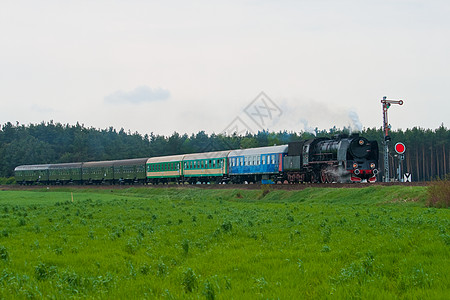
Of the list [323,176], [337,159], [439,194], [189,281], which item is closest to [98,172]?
[323,176]

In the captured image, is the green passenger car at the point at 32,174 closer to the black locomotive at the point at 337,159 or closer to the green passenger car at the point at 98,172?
the green passenger car at the point at 98,172

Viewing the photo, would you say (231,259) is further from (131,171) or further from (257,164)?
(131,171)

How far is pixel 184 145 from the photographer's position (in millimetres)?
129375

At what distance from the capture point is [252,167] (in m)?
49.8

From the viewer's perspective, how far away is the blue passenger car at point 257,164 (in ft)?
151

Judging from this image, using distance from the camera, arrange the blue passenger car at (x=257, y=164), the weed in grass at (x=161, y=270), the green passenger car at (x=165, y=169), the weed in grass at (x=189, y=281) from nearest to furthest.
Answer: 1. the weed in grass at (x=189, y=281)
2. the weed in grass at (x=161, y=270)
3. the blue passenger car at (x=257, y=164)
4. the green passenger car at (x=165, y=169)

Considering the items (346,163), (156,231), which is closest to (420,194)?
(346,163)

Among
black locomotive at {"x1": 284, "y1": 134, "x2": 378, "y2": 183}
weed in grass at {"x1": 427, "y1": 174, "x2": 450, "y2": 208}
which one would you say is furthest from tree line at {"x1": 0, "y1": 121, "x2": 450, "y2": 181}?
weed in grass at {"x1": 427, "y1": 174, "x2": 450, "y2": 208}

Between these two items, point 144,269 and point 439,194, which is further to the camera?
point 439,194

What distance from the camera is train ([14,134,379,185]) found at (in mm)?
36625

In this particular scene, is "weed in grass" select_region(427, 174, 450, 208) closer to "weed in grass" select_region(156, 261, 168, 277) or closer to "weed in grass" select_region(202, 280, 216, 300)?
"weed in grass" select_region(156, 261, 168, 277)

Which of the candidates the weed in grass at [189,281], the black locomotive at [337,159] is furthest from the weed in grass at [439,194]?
the weed in grass at [189,281]

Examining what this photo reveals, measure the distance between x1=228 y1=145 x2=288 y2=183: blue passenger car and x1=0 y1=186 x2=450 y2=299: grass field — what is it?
24806 mm

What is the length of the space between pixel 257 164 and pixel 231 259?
3749cm
